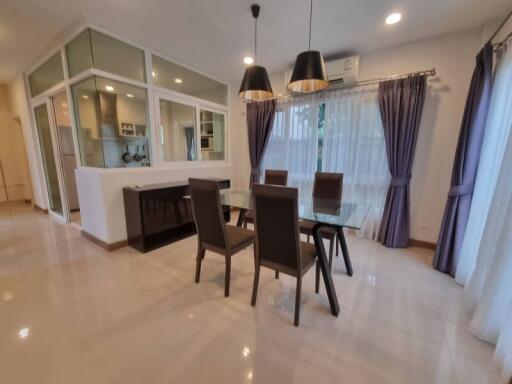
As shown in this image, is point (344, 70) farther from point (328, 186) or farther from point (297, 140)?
point (328, 186)

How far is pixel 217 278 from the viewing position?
7.30ft

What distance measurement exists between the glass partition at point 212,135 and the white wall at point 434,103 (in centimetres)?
265

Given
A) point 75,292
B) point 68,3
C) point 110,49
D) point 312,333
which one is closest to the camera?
point 312,333

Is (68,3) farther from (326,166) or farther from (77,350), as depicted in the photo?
(326,166)

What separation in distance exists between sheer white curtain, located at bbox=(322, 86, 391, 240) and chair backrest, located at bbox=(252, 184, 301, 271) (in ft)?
6.47

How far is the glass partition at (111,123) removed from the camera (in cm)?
275

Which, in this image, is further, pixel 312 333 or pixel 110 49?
pixel 110 49

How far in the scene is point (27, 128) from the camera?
13.6 ft

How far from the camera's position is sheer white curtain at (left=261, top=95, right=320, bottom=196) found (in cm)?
348

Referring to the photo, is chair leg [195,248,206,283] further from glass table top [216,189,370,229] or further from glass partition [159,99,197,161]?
glass partition [159,99,197,161]

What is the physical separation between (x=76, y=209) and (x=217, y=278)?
13.2ft

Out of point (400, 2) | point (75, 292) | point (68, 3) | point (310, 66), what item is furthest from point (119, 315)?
point (400, 2)

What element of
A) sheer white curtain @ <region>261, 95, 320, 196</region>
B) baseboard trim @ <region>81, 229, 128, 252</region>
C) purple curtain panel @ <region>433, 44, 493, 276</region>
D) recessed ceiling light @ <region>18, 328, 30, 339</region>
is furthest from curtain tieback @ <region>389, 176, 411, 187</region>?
recessed ceiling light @ <region>18, 328, 30, 339</region>

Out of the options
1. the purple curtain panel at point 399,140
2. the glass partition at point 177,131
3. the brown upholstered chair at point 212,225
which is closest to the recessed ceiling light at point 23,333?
the brown upholstered chair at point 212,225
